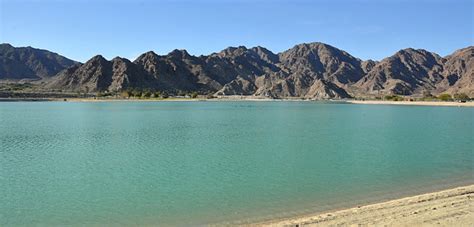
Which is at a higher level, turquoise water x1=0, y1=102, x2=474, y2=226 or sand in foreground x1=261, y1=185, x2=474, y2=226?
sand in foreground x1=261, y1=185, x2=474, y2=226

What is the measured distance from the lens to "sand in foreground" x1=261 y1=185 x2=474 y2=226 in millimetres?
11875

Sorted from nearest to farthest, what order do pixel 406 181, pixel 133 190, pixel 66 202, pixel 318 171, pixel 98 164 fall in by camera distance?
pixel 66 202, pixel 133 190, pixel 406 181, pixel 318 171, pixel 98 164

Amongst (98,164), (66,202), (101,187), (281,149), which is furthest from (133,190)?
(281,149)

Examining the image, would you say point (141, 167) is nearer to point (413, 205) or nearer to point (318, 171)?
point (318, 171)

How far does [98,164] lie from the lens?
25.2 meters

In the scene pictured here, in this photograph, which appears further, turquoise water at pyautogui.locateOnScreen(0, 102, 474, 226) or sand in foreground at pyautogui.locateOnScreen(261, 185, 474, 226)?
turquoise water at pyautogui.locateOnScreen(0, 102, 474, 226)

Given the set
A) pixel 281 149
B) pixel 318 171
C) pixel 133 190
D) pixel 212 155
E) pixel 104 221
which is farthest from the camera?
pixel 281 149

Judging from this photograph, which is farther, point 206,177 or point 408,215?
Result: point 206,177

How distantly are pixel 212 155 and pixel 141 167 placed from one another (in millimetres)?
5839

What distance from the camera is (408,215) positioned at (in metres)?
12.7

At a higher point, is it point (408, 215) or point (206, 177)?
point (408, 215)

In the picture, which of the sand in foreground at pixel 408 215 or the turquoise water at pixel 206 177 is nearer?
the sand in foreground at pixel 408 215

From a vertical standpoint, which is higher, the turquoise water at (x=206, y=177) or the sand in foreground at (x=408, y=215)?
the sand in foreground at (x=408, y=215)

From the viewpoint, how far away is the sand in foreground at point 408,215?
11.9 metres
